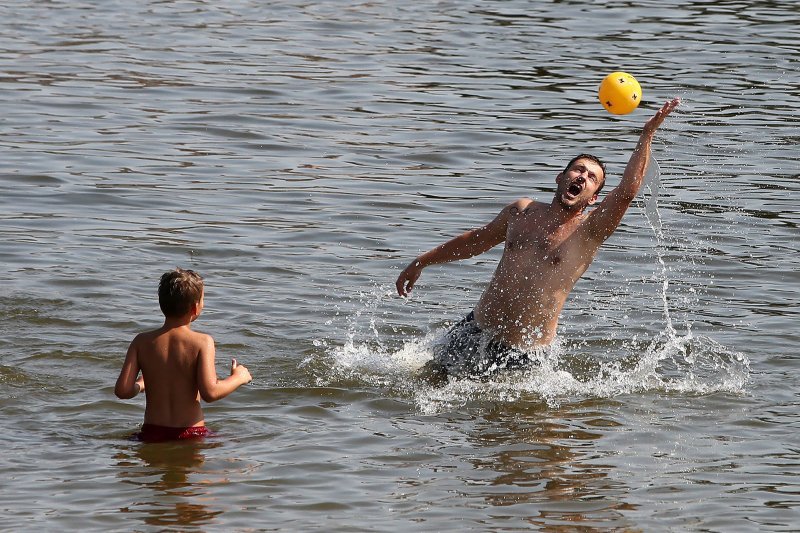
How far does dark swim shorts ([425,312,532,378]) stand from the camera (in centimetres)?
873

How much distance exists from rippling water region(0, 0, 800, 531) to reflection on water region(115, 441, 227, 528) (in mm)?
19

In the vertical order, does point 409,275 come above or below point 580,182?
below

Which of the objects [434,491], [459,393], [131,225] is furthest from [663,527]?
[131,225]

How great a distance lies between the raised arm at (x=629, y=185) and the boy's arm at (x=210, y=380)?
→ 7.85 feet

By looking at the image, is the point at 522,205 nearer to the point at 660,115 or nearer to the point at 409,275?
the point at 409,275

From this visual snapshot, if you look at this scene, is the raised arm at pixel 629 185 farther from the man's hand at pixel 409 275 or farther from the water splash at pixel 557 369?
the man's hand at pixel 409 275

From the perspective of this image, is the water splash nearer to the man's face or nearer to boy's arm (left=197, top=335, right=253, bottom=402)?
the man's face

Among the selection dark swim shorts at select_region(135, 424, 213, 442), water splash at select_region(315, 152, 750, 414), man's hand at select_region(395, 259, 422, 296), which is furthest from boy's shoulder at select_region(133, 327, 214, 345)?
man's hand at select_region(395, 259, 422, 296)

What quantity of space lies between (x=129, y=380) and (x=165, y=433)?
1.25ft

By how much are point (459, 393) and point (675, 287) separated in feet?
10.2

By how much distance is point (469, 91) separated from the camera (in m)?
17.7

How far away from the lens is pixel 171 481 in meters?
7.02

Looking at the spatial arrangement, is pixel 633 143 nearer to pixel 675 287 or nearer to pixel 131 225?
pixel 675 287

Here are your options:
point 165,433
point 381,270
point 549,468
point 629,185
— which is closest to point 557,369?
point 629,185
